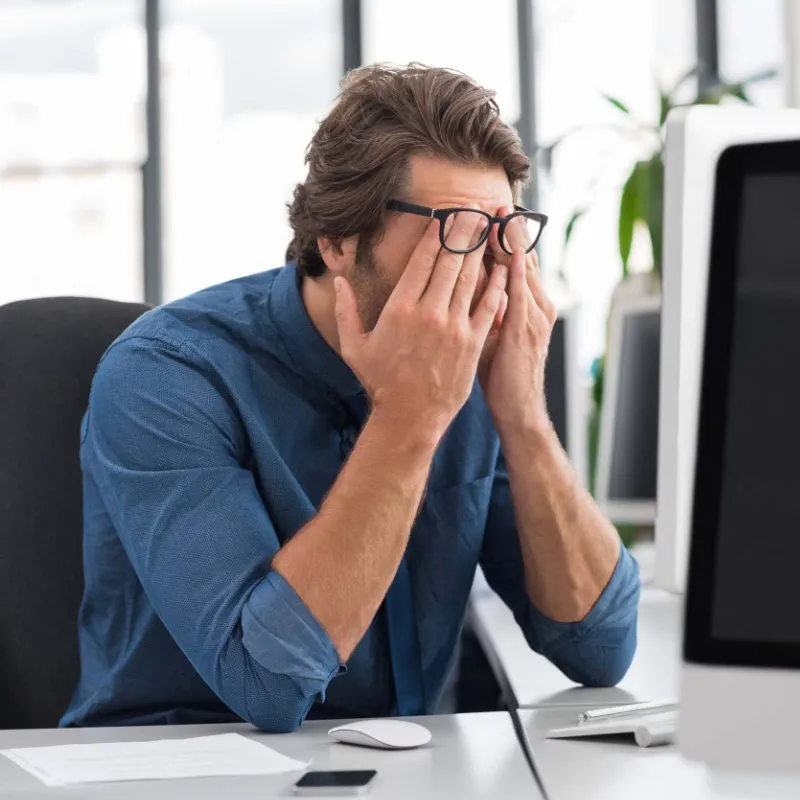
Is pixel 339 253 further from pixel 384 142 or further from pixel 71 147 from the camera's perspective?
pixel 71 147

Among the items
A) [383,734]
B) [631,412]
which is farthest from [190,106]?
[383,734]

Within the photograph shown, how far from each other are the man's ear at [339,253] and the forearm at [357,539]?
30 cm

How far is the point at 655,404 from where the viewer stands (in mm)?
1985

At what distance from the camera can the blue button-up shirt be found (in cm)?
97

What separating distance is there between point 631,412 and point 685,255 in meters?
1.26

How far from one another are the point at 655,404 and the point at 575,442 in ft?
0.67

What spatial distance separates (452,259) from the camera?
3.81 feet

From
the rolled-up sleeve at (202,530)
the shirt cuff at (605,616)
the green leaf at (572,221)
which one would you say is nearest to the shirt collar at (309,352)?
the rolled-up sleeve at (202,530)

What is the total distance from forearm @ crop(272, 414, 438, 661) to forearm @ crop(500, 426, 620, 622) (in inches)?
7.1

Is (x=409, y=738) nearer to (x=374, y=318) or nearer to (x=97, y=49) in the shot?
(x=374, y=318)

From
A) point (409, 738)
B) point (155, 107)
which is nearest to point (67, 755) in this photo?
point (409, 738)

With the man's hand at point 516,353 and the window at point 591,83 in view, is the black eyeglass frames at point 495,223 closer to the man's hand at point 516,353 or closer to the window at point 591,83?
the man's hand at point 516,353

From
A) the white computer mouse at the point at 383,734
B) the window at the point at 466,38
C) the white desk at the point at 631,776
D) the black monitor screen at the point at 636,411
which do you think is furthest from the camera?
the window at the point at 466,38

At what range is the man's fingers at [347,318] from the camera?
1.16m
